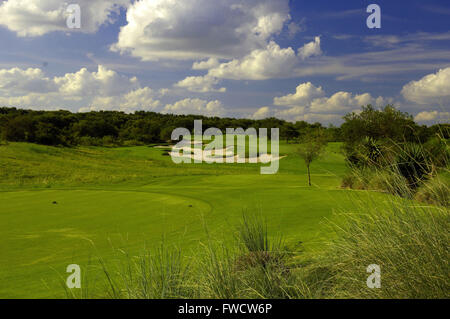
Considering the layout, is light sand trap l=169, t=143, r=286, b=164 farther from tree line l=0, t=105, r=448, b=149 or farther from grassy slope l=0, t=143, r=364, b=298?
grassy slope l=0, t=143, r=364, b=298

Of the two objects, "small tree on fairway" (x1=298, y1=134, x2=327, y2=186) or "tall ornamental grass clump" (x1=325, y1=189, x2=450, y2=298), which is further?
"small tree on fairway" (x1=298, y1=134, x2=327, y2=186)

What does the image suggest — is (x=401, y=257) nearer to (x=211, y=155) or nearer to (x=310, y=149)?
(x=310, y=149)

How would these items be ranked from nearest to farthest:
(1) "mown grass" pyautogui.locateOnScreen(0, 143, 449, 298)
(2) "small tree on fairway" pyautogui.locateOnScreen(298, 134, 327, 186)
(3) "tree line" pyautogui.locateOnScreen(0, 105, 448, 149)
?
(1) "mown grass" pyautogui.locateOnScreen(0, 143, 449, 298)
(2) "small tree on fairway" pyautogui.locateOnScreen(298, 134, 327, 186)
(3) "tree line" pyautogui.locateOnScreen(0, 105, 448, 149)

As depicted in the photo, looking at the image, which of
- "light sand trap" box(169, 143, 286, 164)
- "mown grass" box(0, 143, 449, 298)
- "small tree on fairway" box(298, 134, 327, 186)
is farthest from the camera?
"light sand trap" box(169, 143, 286, 164)

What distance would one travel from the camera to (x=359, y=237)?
419cm

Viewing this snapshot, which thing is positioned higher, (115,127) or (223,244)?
(115,127)

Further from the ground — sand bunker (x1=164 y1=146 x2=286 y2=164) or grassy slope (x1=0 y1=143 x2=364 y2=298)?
sand bunker (x1=164 y1=146 x2=286 y2=164)

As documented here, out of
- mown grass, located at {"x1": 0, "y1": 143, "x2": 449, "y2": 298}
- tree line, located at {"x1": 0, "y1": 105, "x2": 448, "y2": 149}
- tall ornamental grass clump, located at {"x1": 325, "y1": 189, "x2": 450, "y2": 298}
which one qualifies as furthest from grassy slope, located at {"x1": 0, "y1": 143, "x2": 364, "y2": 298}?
tree line, located at {"x1": 0, "y1": 105, "x2": 448, "y2": 149}

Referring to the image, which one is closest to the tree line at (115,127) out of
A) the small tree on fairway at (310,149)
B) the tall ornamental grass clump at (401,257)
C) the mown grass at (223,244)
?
the small tree on fairway at (310,149)

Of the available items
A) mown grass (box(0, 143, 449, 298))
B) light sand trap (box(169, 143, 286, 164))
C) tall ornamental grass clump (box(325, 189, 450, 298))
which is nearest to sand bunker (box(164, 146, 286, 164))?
light sand trap (box(169, 143, 286, 164))

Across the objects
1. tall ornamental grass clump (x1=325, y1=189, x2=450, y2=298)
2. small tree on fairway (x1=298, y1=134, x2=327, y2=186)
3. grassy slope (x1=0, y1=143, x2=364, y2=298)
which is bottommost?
grassy slope (x1=0, y1=143, x2=364, y2=298)

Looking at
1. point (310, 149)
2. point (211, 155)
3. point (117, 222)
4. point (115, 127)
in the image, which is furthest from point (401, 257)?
point (115, 127)
